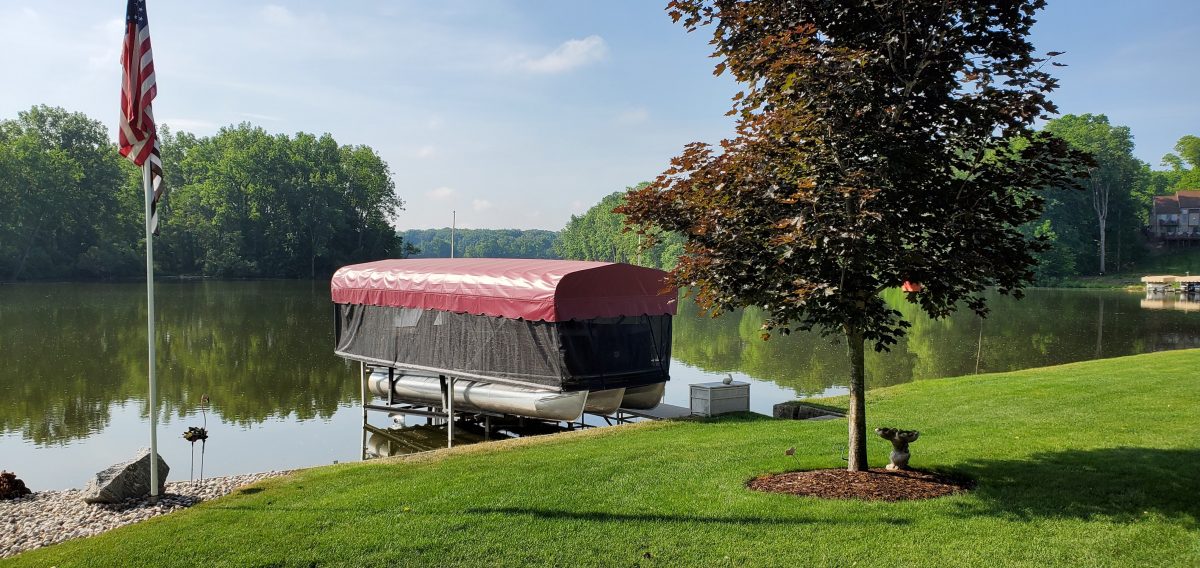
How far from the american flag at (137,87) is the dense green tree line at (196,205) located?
272ft

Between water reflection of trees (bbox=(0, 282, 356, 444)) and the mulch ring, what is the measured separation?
1450cm

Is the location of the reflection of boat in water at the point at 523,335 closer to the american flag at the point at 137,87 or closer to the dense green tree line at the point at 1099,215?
the american flag at the point at 137,87

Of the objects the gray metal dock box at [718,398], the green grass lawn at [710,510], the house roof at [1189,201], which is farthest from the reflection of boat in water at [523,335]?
the house roof at [1189,201]

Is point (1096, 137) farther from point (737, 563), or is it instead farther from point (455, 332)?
point (737, 563)

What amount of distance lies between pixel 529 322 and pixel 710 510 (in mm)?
8142

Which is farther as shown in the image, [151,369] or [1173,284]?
[1173,284]

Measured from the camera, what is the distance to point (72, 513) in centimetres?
1003

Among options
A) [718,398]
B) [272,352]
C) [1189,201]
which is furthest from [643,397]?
[1189,201]

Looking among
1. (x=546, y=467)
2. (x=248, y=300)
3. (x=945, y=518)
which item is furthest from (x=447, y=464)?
(x=248, y=300)

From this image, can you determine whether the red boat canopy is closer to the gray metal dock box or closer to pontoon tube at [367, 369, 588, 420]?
pontoon tube at [367, 369, 588, 420]

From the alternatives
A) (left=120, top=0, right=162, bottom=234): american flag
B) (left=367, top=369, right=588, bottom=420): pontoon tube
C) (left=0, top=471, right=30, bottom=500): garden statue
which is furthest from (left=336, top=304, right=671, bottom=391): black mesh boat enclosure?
(left=0, top=471, right=30, bottom=500): garden statue

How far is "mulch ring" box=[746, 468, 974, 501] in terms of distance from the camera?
8641mm

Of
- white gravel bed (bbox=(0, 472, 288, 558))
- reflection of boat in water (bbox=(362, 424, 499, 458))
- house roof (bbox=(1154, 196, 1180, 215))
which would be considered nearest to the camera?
white gravel bed (bbox=(0, 472, 288, 558))

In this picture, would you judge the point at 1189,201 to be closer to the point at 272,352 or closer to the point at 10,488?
the point at 272,352
